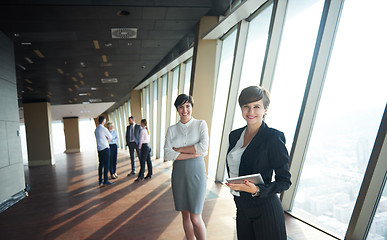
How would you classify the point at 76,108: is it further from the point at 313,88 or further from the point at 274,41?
the point at 313,88

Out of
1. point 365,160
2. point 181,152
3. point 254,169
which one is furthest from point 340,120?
point 254,169

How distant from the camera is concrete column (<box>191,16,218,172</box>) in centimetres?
609

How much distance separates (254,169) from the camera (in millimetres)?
1316

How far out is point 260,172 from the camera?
1.31 metres

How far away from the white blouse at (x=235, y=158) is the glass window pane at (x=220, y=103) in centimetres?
455

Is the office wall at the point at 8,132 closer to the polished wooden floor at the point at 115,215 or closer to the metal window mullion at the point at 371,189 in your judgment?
the polished wooden floor at the point at 115,215

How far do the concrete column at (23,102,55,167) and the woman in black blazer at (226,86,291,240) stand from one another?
48.7 feet

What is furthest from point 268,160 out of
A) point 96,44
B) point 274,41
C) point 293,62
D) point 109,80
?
point 109,80

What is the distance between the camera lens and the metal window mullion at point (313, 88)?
124 inches

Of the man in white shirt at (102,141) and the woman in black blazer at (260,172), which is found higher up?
the woman in black blazer at (260,172)

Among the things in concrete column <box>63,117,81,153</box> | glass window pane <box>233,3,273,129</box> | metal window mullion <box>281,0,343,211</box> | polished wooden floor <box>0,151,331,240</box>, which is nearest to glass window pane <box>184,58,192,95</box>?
glass window pane <box>233,3,273,129</box>

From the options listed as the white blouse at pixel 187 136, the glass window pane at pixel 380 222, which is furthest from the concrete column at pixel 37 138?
the glass window pane at pixel 380 222

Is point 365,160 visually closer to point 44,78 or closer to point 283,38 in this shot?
point 283,38

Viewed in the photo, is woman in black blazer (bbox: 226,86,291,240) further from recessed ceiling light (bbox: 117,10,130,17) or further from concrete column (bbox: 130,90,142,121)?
concrete column (bbox: 130,90,142,121)
